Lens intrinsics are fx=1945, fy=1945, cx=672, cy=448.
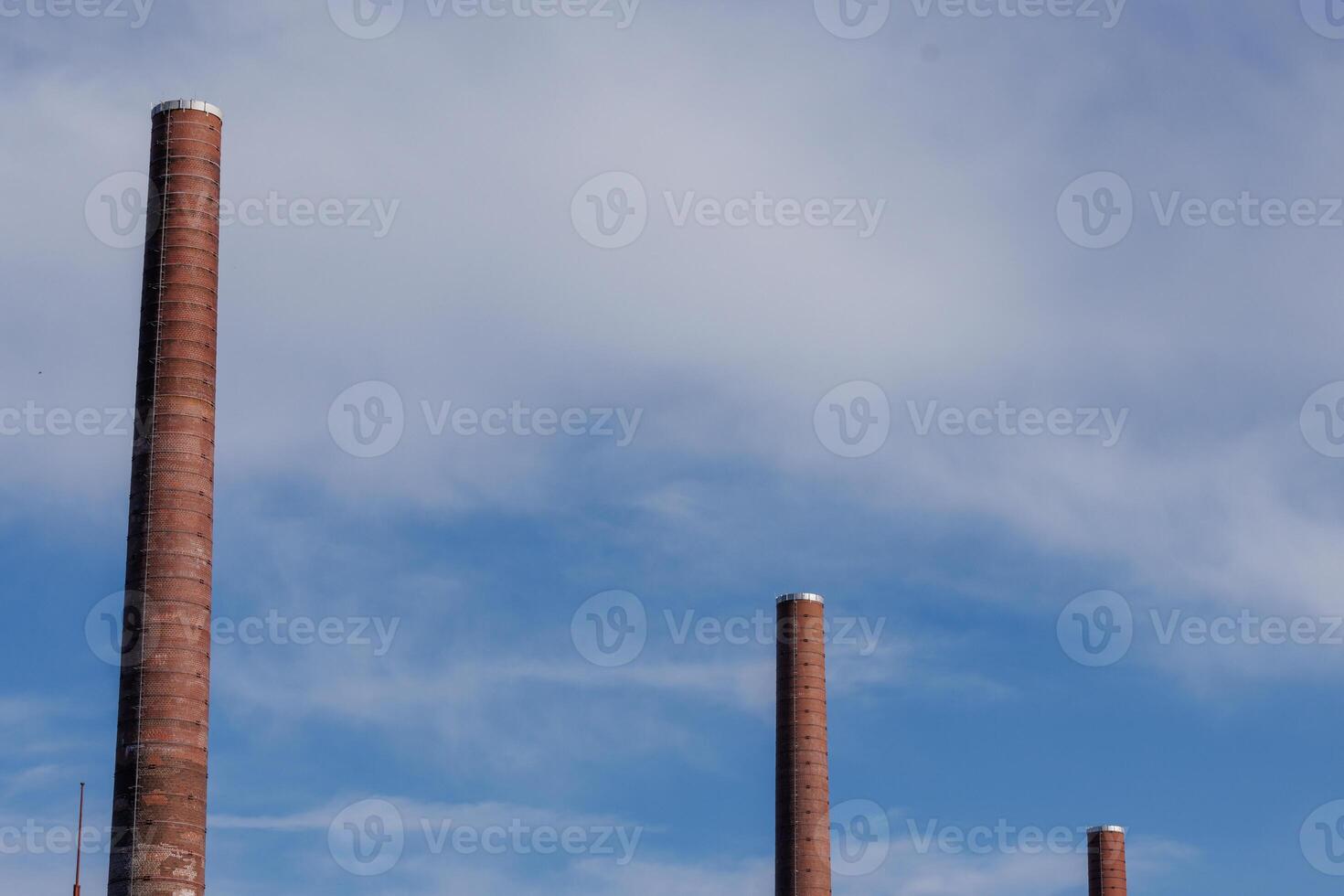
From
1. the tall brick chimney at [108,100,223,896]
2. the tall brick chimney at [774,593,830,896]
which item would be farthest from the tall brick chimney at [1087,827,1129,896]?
the tall brick chimney at [108,100,223,896]

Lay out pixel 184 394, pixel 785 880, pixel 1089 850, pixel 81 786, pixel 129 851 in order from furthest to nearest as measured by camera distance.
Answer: pixel 1089 850 < pixel 785 880 < pixel 81 786 < pixel 184 394 < pixel 129 851

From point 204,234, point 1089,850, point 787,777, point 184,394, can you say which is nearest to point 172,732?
point 184,394

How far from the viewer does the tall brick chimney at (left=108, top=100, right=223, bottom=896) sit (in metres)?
31.6

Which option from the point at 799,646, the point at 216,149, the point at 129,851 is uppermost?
the point at 216,149

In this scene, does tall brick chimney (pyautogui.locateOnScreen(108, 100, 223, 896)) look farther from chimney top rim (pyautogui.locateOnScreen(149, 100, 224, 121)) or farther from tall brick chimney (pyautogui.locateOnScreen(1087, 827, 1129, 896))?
tall brick chimney (pyautogui.locateOnScreen(1087, 827, 1129, 896))

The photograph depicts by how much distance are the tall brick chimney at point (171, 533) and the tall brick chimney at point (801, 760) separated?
19144 mm

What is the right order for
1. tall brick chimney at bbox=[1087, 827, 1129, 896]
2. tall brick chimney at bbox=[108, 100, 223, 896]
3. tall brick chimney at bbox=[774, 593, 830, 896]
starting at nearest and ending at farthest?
tall brick chimney at bbox=[108, 100, 223, 896], tall brick chimney at bbox=[774, 593, 830, 896], tall brick chimney at bbox=[1087, 827, 1129, 896]

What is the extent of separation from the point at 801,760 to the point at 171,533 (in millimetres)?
20279

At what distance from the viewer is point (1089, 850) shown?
5722 centimetres

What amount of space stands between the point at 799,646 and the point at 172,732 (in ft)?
67.9

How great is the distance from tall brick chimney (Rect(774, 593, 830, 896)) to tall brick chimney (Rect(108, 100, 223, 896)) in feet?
62.8

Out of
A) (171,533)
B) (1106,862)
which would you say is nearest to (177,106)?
(171,533)

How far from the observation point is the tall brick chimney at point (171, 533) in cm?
3159

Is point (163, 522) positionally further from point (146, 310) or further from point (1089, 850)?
point (1089, 850)
